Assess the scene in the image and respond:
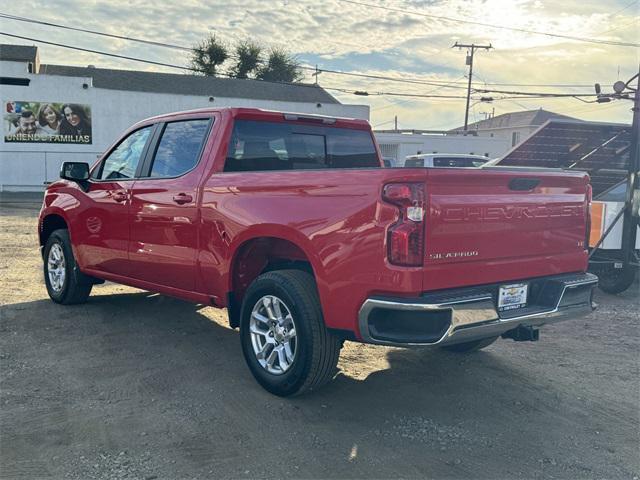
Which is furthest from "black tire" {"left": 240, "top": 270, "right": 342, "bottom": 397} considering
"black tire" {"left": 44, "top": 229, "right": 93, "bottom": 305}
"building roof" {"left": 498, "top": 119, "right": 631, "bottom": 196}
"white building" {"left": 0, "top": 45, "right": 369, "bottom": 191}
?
"white building" {"left": 0, "top": 45, "right": 369, "bottom": 191}

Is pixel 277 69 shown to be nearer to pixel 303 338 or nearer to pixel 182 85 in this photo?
pixel 182 85

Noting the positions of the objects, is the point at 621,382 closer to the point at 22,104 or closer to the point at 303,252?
the point at 303,252

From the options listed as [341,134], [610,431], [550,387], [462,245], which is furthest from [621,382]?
[341,134]

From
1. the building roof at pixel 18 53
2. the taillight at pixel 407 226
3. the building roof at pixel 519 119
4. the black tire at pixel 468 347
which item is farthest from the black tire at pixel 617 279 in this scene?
the building roof at pixel 519 119

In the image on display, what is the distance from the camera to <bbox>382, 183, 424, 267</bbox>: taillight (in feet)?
11.1

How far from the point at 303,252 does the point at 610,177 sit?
656cm

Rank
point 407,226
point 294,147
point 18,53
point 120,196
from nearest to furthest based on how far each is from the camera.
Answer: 1. point 407,226
2. point 294,147
3. point 120,196
4. point 18,53

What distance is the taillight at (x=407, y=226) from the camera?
3377mm

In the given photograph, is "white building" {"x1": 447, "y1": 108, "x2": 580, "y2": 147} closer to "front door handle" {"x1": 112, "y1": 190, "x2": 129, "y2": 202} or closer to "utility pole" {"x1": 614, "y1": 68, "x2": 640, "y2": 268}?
"utility pole" {"x1": 614, "y1": 68, "x2": 640, "y2": 268}

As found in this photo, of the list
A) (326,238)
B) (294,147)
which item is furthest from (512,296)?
(294,147)

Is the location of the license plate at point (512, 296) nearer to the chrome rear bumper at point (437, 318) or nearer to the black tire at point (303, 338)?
the chrome rear bumper at point (437, 318)

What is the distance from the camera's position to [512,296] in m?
3.91

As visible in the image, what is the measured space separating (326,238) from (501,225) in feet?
3.68

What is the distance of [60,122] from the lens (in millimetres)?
30250
